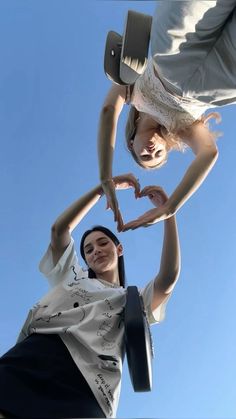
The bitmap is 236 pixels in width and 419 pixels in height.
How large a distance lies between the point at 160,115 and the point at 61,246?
660 millimetres

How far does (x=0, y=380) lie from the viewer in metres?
1.35

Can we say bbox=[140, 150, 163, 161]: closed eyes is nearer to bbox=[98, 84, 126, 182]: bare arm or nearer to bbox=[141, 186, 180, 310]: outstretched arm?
bbox=[98, 84, 126, 182]: bare arm

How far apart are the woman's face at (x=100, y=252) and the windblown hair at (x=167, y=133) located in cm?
44

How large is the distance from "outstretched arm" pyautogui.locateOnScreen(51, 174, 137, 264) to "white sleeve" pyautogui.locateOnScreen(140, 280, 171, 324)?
368 millimetres

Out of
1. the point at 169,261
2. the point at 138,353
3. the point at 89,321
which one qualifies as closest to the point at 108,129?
the point at 169,261

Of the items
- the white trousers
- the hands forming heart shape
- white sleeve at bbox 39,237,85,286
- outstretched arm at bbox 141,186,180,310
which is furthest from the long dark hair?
the white trousers

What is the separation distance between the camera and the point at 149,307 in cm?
193

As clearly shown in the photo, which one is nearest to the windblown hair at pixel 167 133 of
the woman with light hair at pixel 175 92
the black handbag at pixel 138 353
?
the woman with light hair at pixel 175 92

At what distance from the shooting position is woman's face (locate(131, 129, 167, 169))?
5.77ft

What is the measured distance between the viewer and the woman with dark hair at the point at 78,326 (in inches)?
52.8

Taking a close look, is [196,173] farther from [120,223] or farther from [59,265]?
[59,265]

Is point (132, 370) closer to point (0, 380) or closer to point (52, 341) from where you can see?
point (52, 341)

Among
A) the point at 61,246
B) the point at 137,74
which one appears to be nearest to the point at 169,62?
the point at 137,74

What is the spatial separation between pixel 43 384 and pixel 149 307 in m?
0.66
